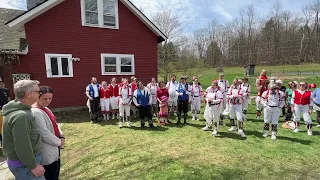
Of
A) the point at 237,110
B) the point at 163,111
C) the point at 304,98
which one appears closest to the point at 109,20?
the point at 163,111

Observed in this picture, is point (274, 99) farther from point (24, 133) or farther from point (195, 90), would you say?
point (24, 133)

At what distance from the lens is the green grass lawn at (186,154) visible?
15.9ft

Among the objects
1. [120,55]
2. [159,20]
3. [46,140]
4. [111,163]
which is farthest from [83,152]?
[159,20]

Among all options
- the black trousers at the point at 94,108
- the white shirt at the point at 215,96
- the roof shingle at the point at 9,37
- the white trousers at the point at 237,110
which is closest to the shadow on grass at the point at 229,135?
the white trousers at the point at 237,110

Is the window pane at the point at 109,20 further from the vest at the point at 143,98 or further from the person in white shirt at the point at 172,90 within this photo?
the vest at the point at 143,98

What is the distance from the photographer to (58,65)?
1166 cm

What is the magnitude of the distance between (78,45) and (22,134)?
1081 centimetres

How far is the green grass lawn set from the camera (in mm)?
4855

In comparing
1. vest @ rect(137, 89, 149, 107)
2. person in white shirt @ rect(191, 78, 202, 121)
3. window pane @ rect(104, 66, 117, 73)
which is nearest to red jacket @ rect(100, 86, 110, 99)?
vest @ rect(137, 89, 149, 107)

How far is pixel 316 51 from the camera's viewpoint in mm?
53188

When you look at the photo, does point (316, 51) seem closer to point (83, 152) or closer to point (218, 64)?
point (218, 64)

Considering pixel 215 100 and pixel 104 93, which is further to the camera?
pixel 104 93

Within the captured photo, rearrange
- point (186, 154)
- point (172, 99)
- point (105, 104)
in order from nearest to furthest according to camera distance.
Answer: point (186, 154), point (105, 104), point (172, 99)

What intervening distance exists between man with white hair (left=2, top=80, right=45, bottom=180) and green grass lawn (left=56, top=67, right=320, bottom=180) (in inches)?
101
